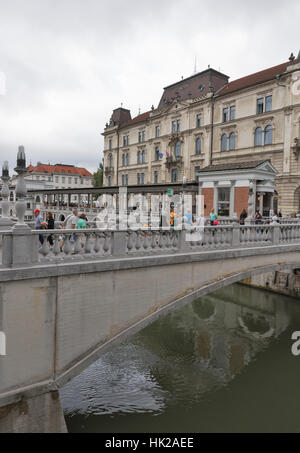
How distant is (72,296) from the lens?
8.02 m

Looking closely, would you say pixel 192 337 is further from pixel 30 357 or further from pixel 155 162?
pixel 155 162

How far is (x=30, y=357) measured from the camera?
24.5ft

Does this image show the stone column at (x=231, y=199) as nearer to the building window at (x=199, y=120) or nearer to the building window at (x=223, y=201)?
the building window at (x=223, y=201)

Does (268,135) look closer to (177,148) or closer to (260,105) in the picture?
(260,105)

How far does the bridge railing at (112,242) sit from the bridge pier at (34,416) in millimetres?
3217

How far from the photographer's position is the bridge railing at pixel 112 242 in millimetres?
7283

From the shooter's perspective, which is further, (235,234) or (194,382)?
(194,382)

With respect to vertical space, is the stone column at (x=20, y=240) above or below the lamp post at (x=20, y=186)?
below

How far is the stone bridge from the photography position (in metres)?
7.21

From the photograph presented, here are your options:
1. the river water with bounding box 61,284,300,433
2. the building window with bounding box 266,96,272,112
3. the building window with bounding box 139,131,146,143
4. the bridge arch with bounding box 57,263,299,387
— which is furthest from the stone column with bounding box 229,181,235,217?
the building window with bounding box 139,131,146,143

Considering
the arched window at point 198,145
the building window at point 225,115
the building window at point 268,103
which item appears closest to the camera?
the building window at point 268,103

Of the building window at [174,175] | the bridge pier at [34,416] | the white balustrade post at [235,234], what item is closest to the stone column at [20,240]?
the bridge pier at [34,416]

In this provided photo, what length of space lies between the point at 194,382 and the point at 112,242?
24.1 ft

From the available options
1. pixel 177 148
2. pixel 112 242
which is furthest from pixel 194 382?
pixel 177 148
